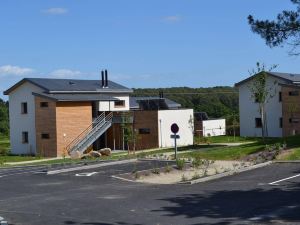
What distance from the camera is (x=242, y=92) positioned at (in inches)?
2366

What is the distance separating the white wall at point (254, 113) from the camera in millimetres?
56044

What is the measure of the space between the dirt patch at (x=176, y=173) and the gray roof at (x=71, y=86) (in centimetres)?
2727

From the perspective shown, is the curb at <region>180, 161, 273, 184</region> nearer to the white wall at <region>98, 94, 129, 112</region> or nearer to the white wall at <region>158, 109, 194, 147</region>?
the white wall at <region>158, 109, 194, 147</region>

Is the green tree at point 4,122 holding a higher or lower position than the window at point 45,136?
higher

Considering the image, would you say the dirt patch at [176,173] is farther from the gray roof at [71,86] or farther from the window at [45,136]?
the gray roof at [71,86]

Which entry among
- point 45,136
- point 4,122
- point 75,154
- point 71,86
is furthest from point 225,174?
point 4,122

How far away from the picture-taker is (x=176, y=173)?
22.4 meters

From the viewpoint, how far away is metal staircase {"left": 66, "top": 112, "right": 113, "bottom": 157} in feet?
150

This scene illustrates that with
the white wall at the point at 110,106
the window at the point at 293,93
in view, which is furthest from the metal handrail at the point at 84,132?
the window at the point at 293,93

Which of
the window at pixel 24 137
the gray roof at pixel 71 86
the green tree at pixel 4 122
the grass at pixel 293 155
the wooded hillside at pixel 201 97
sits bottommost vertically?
the grass at pixel 293 155

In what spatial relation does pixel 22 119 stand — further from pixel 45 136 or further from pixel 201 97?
pixel 201 97

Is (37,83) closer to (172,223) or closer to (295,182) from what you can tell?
(295,182)

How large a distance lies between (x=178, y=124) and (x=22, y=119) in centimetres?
1446

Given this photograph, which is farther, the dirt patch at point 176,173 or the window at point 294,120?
the window at point 294,120
